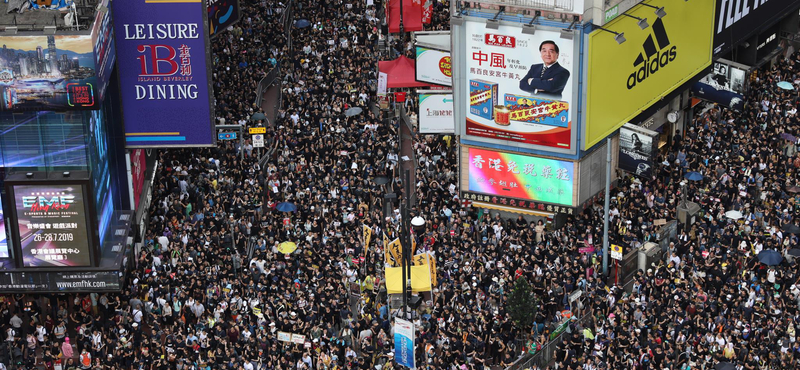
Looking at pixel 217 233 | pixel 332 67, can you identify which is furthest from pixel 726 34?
pixel 217 233

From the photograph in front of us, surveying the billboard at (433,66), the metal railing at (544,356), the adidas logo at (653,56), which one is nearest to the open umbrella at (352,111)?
the billboard at (433,66)

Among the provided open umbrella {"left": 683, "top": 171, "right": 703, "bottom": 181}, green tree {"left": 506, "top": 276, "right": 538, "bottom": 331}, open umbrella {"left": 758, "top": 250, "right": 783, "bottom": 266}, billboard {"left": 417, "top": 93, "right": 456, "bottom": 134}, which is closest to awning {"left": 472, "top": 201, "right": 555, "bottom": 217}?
billboard {"left": 417, "top": 93, "right": 456, "bottom": 134}

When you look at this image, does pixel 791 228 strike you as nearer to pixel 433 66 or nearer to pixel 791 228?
pixel 791 228

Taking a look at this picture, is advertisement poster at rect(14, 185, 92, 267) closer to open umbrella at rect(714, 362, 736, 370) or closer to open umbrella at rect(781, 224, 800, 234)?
open umbrella at rect(714, 362, 736, 370)

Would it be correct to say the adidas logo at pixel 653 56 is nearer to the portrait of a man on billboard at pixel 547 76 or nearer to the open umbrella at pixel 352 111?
the portrait of a man on billboard at pixel 547 76

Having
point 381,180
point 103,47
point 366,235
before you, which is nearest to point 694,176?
point 381,180
